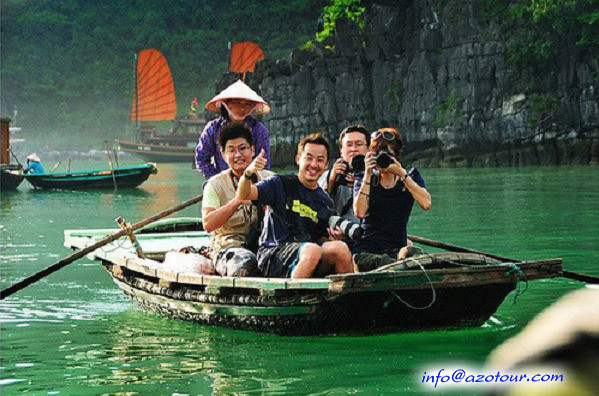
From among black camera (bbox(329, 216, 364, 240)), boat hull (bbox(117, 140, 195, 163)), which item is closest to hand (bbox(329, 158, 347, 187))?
black camera (bbox(329, 216, 364, 240))

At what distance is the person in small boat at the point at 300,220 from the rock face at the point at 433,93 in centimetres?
2681

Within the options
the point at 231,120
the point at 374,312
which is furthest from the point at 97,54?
the point at 374,312

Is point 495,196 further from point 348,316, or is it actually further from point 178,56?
point 178,56

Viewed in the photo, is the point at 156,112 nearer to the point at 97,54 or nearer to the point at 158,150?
the point at 158,150

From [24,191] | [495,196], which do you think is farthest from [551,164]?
[24,191]

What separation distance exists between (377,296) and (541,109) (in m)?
28.9

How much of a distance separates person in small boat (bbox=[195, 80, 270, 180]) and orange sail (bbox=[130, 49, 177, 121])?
45.5 metres

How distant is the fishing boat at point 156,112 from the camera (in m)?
52.3

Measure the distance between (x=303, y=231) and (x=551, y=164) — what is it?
27.8m

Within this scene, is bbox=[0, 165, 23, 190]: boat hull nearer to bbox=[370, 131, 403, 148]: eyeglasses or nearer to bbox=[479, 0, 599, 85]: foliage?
bbox=[479, 0, 599, 85]: foliage

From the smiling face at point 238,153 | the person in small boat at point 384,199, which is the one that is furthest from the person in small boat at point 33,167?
the person in small boat at point 384,199

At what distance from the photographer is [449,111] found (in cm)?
3434

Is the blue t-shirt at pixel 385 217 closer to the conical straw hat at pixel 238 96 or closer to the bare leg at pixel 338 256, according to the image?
the bare leg at pixel 338 256

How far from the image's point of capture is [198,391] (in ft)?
13.8
